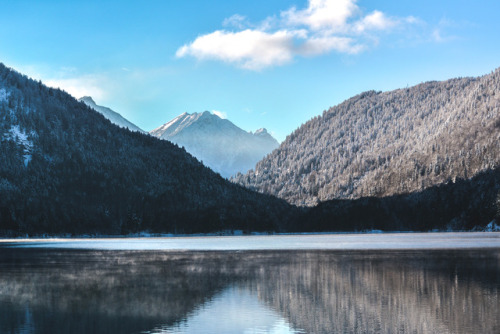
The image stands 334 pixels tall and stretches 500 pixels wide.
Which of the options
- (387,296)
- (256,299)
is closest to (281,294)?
(256,299)

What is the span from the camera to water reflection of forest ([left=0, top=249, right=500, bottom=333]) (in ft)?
142

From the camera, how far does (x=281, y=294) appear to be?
189 ft

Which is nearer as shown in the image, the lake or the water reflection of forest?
the lake

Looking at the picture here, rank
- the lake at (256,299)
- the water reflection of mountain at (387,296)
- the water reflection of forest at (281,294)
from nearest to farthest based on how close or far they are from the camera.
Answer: the water reflection of mountain at (387,296) → the lake at (256,299) → the water reflection of forest at (281,294)

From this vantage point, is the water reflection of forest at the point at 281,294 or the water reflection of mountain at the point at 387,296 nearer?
the water reflection of mountain at the point at 387,296

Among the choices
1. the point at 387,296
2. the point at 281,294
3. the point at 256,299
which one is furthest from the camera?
the point at 281,294

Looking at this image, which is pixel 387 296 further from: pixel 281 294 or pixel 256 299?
pixel 256 299

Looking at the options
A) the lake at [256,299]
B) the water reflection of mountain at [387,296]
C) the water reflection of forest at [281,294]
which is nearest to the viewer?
the water reflection of mountain at [387,296]

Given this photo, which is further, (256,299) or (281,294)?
(281,294)

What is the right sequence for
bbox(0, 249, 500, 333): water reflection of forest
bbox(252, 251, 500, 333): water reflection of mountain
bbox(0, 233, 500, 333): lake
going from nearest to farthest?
bbox(252, 251, 500, 333): water reflection of mountain < bbox(0, 233, 500, 333): lake < bbox(0, 249, 500, 333): water reflection of forest

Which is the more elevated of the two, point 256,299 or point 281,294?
point 281,294

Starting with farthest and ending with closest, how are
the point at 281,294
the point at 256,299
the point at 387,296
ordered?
the point at 281,294 → the point at 256,299 → the point at 387,296

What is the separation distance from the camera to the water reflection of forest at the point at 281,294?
43.3 metres

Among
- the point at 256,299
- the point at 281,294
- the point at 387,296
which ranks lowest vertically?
the point at 256,299
